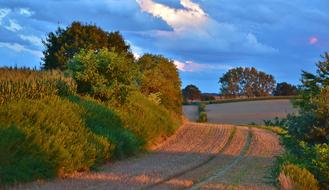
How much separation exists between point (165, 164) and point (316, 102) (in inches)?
278

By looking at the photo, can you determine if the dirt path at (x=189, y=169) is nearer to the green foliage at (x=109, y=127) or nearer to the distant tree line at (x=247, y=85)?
the green foliage at (x=109, y=127)

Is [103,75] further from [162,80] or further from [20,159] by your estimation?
[162,80]

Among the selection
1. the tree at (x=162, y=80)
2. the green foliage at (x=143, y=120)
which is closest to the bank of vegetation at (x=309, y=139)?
the green foliage at (x=143, y=120)

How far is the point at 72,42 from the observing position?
163 feet

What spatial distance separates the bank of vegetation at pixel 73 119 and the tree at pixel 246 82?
86168mm

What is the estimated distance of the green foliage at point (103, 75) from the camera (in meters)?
29.2

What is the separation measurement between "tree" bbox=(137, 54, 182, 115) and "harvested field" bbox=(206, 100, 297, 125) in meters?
16.1

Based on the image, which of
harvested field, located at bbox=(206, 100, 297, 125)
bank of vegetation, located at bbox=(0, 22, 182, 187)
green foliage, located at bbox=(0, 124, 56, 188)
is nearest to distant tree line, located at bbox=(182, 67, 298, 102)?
harvested field, located at bbox=(206, 100, 297, 125)

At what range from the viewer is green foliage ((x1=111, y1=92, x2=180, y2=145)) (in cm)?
2759

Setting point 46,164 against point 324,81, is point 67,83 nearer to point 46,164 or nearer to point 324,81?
point 46,164

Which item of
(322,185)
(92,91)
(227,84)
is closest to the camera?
(322,185)

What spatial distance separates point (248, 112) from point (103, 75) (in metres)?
50.4

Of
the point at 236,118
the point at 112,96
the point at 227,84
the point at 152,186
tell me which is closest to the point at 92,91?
the point at 112,96

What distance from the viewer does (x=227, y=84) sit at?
4906 inches
